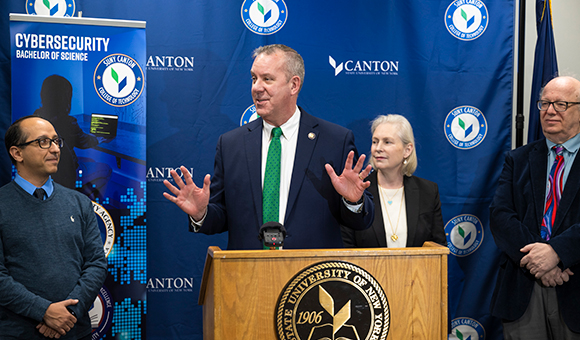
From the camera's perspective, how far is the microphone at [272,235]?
1591 mm

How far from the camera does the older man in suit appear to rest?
2.49 metres

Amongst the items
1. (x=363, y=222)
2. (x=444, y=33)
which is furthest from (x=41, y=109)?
(x=444, y=33)

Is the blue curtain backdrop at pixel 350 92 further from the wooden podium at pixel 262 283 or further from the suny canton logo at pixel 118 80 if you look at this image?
the wooden podium at pixel 262 283

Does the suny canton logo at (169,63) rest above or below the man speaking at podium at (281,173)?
above

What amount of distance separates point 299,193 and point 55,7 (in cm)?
249

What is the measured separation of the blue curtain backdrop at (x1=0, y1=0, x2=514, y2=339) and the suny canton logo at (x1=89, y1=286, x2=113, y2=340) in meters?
0.42

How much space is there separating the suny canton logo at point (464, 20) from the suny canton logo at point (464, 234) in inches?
56.1

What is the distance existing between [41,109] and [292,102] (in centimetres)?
172

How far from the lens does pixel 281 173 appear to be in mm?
2057

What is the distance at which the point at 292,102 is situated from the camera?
2146 millimetres

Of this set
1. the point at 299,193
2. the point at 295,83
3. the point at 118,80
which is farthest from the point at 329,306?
the point at 118,80

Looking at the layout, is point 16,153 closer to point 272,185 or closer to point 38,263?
point 38,263

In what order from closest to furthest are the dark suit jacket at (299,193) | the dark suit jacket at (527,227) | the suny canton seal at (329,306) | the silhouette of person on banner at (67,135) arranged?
the suny canton seal at (329,306), the dark suit jacket at (299,193), the dark suit jacket at (527,227), the silhouette of person on banner at (67,135)

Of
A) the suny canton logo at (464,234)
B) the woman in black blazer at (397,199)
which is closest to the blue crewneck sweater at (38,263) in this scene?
the woman in black blazer at (397,199)
